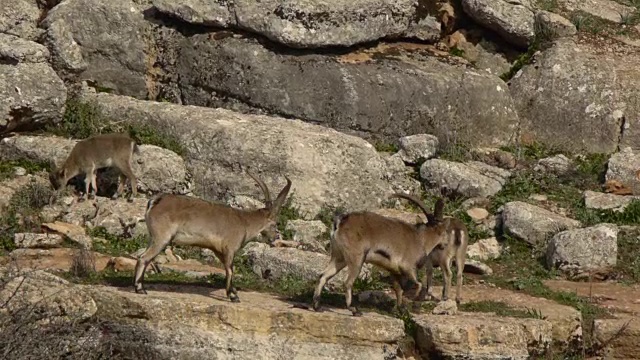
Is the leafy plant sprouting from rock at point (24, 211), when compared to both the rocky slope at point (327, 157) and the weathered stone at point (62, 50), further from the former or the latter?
the weathered stone at point (62, 50)

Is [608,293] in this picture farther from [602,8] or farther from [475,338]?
[602,8]

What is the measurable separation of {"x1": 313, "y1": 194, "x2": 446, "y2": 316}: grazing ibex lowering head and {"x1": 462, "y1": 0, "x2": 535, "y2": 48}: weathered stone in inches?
383

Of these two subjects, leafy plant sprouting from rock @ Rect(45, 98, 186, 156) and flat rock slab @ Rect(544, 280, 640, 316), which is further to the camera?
leafy plant sprouting from rock @ Rect(45, 98, 186, 156)

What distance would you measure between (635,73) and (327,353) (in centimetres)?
1281

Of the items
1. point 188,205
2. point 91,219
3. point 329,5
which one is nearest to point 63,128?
point 91,219

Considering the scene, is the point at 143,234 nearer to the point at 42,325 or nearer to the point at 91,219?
the point at 91,219

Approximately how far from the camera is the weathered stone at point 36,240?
19.0 meters

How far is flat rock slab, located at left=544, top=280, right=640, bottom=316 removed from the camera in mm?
18797

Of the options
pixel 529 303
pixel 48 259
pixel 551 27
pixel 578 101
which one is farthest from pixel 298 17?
pixel 529 303

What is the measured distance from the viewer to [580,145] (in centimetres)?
2564

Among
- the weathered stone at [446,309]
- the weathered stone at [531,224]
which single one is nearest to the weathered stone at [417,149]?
the weathered stone at [531,224]

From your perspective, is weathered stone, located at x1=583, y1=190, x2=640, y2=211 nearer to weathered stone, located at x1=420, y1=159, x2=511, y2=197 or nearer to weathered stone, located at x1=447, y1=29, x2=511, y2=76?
weathered stone, located at x1=420, y1=159, x2=511, y2=197

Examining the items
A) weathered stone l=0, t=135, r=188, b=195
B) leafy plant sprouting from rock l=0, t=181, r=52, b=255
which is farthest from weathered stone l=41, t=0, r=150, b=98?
leafy plant sprouting from rock l=0, t=181, r=52, b=255

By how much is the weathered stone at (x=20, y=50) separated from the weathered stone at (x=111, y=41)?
1311 millimetres
